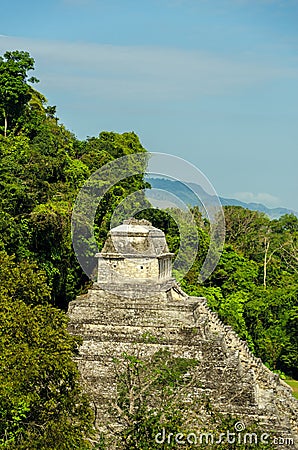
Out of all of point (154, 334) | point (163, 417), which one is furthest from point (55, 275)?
point (163, 417)

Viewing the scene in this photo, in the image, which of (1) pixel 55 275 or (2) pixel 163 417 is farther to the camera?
(1) pixel 55 275

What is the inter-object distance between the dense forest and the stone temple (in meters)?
2.22

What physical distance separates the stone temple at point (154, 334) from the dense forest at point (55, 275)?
2.22 meters

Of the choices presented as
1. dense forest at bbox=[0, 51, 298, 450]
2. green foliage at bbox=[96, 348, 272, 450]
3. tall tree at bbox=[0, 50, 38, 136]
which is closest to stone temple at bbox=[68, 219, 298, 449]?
→ green foliage at bbox=[96, 348, 272, 450]

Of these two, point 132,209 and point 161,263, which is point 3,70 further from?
point 161,263

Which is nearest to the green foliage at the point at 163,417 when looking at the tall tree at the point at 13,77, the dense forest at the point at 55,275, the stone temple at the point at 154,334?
the stone temple at the point at 154,334

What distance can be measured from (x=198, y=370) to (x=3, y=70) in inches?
722

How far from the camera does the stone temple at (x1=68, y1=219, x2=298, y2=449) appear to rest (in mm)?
15992

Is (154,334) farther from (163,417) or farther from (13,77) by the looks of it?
(13,77)

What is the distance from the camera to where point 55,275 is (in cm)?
2533

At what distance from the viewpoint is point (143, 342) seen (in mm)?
17672

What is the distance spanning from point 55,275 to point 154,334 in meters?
8.17

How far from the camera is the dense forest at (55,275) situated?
40.1 feet

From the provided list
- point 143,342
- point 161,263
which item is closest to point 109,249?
point 161,263
